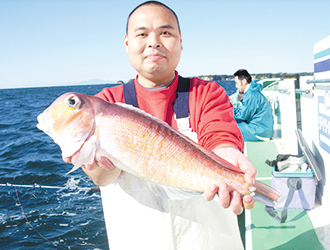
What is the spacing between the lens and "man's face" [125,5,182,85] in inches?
83.8

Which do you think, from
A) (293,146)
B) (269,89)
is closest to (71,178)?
(293,146)

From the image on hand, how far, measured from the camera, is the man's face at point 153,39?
6.98 ft

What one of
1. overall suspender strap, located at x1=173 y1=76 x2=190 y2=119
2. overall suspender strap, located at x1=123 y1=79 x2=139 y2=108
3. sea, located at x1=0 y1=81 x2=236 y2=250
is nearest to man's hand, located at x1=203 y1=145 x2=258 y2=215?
overall suspender strap, located at x1=173 y1=76 x2=190 y2=119

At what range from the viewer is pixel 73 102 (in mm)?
1837

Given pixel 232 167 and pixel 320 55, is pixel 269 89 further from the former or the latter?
pixel 232 167

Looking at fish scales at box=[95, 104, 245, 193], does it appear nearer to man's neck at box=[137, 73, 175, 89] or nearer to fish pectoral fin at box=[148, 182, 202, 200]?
fish pectoral fin at box=[148, 182, 202, 200]

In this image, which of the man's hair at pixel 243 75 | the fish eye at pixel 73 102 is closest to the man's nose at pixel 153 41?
the fish eye at pixel 73 102

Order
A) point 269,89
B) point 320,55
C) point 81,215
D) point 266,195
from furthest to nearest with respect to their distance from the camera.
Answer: point 269,89, point 81,215, point 320,55, point 266,195

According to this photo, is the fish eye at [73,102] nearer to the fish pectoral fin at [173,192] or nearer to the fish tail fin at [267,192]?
the fish pectoral fin at [173,192]

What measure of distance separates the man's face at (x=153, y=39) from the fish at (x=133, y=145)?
551mm

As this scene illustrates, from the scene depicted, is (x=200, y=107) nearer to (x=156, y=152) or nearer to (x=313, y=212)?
(x=156, y=152)

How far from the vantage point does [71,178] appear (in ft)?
35.2

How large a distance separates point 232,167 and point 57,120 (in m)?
1.29

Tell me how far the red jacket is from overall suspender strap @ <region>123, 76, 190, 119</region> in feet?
0.12
